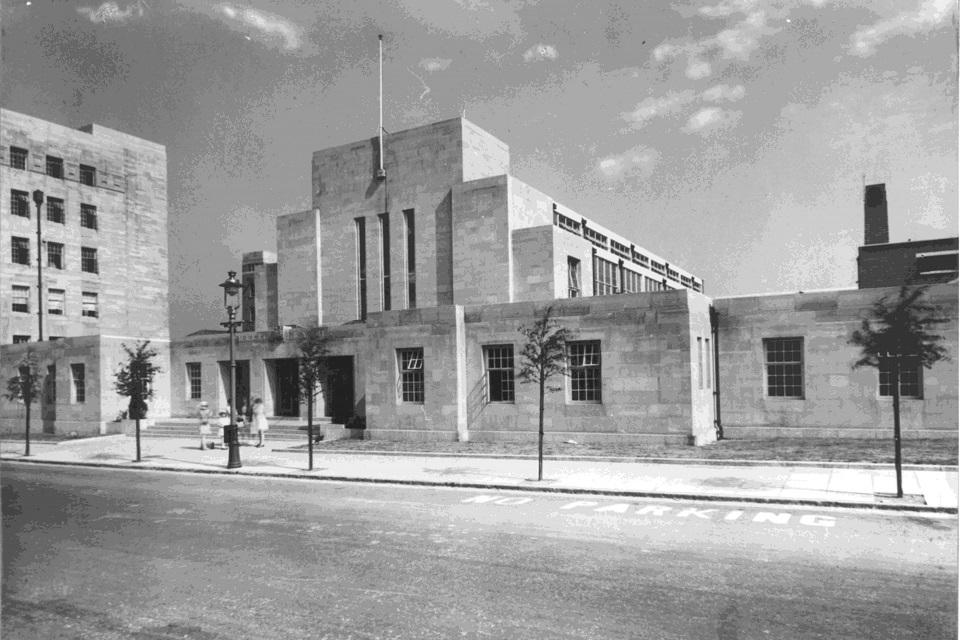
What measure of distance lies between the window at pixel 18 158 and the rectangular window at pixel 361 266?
2695 centimetres

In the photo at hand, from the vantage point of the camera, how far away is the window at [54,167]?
4920cm

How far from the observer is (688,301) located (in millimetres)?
22391

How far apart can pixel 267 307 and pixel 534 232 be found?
18.8 m

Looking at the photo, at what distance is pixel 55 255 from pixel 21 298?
385 centimetres

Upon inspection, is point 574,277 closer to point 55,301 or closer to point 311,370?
point 311,370

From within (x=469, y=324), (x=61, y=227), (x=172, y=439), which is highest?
(x=61, y=227)

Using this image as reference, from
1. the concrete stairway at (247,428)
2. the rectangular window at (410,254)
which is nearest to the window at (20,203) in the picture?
the concrete stairway at (247,428)

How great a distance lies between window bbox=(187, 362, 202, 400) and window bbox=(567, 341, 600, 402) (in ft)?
75.6

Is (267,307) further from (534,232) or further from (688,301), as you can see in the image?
(688,301)

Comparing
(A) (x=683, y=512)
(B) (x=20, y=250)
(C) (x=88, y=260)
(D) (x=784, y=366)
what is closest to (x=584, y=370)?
(D) (x=784, y=366)

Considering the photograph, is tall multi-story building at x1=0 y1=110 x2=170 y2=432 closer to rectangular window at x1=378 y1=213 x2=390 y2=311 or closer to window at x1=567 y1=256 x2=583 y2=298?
rectangular window at x1=378 y1=213 x2=390 y2=311

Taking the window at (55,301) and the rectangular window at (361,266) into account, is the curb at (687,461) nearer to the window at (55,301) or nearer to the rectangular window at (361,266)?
the rectangular window at (361,266)

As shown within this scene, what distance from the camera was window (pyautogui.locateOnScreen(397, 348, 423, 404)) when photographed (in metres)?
26.8

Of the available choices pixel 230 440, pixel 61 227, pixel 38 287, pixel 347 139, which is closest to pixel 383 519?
pixel 230 440
